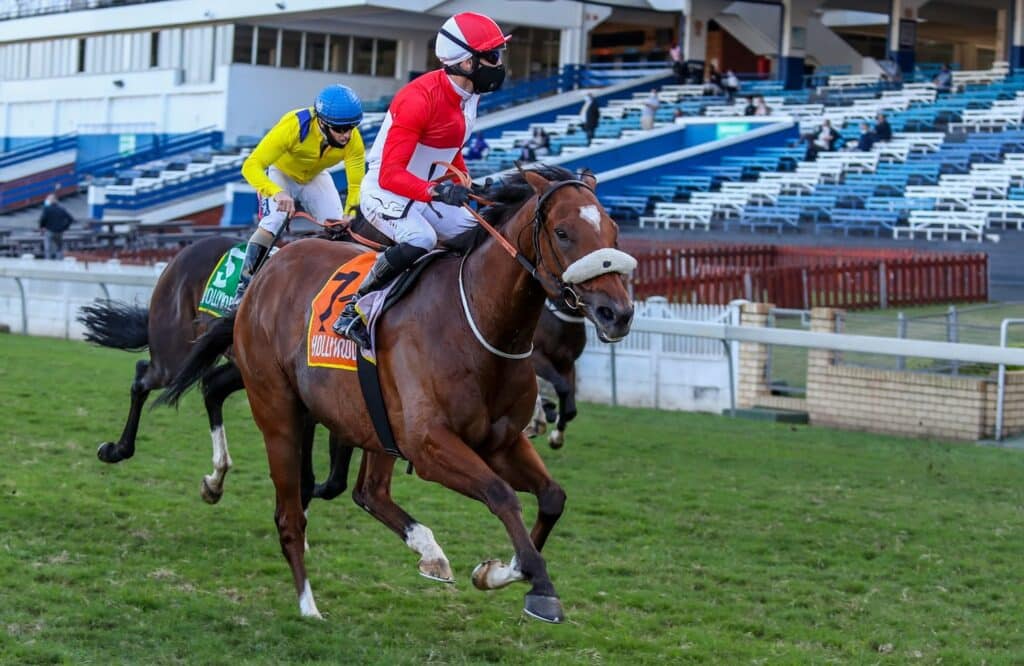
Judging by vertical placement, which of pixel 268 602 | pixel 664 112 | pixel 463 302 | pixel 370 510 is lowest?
pixel 268 602

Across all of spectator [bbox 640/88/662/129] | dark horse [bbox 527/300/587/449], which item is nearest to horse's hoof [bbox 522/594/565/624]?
dark horse [bbox 527/300/587/449]

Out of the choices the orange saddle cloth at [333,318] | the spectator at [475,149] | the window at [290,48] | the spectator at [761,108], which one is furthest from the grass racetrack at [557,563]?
the window at [290,48]

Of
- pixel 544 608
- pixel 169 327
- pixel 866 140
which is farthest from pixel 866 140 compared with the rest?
pixel 544 608

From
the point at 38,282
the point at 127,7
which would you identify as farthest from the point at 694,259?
the point at 127,7

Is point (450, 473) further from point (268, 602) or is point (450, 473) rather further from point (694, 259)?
point (694, 259)

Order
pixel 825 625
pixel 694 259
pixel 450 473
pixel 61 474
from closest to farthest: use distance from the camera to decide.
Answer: pixel 450 473 < pixel 825 625 < pixel 61 474 < pixel 694 259

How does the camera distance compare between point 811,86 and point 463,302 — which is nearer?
point 463,302

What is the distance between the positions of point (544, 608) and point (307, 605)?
1.59 meters

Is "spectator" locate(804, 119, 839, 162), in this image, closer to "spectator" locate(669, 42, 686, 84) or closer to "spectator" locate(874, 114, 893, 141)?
"spectator" locate(874, 114, 893, 141)

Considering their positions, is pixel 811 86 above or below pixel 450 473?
above

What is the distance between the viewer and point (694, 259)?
22.7 m

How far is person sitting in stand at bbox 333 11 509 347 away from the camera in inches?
248

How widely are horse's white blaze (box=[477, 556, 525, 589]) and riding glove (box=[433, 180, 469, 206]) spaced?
1.52 m

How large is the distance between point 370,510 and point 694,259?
647 inches
